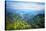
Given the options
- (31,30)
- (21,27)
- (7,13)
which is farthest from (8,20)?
(31,30)

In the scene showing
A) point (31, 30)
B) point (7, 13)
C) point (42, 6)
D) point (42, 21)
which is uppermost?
point (42, 6)

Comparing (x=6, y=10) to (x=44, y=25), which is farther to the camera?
(x=44, y=25)

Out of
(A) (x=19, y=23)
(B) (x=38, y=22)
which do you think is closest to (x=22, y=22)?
(A) (x=19, y=23)

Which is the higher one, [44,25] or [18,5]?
[18,5]

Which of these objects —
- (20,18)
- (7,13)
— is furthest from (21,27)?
(7,13)

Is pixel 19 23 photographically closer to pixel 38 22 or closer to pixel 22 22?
pixel 22 22
